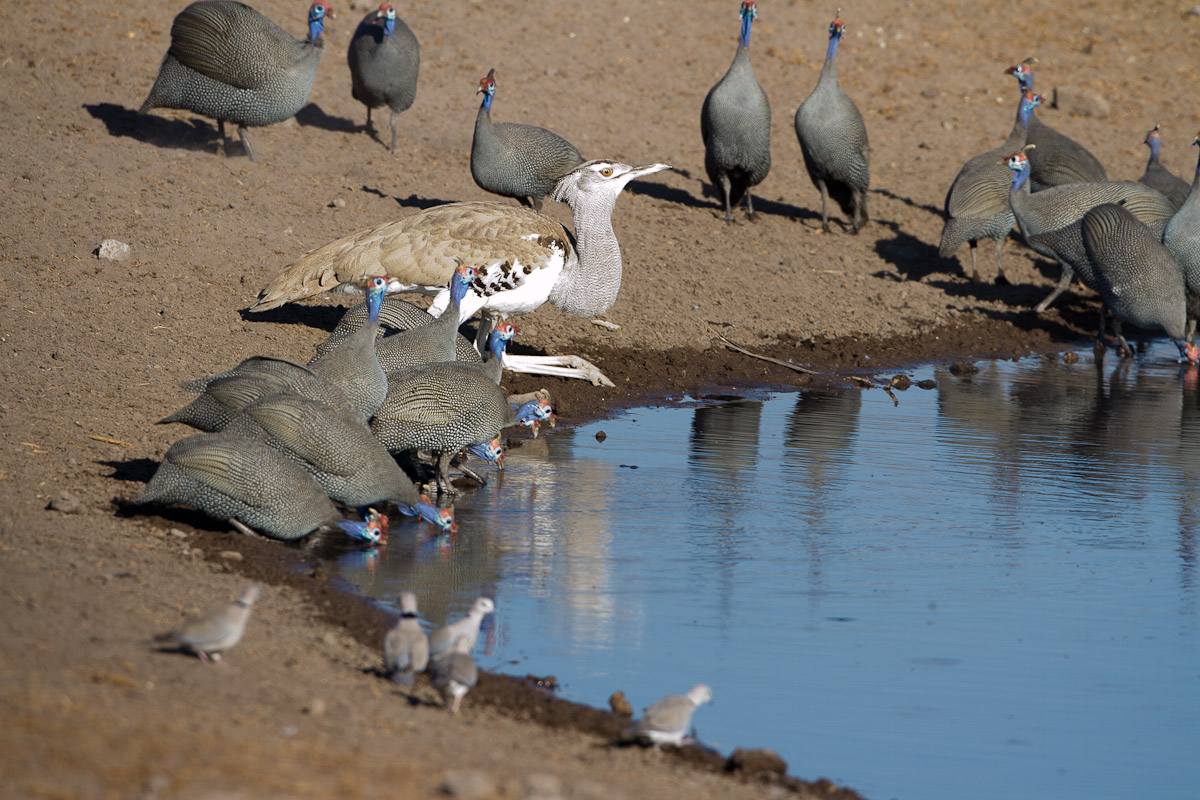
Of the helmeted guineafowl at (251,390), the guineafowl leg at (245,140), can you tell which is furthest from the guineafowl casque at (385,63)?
the helmeted guineafowl at (251,390)

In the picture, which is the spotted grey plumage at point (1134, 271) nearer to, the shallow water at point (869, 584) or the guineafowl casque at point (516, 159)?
the shallow water at point (869, 584)

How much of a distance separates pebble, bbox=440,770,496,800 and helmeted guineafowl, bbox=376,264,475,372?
3.93 meters

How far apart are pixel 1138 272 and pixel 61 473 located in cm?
755

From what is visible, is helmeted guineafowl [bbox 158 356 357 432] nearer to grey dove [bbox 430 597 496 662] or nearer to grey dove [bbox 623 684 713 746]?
grey dove [bbox 430 597 496 662]

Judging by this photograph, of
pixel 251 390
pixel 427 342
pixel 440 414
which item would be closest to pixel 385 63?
pixel 427 342

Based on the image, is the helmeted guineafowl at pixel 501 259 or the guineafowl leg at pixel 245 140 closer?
the helmeted guineafowl at pixel 501 259

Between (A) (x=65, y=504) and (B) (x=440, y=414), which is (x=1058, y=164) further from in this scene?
(A) (x=65, y=504)

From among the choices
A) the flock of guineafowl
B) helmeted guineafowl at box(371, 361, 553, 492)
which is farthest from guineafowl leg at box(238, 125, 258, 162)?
helmeted guineafowl at box(371, 361, 553, 492)

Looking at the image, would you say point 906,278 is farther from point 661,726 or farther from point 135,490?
point 661,726

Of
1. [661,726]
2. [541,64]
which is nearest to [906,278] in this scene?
[541,64]

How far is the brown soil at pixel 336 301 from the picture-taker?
3.48 metres

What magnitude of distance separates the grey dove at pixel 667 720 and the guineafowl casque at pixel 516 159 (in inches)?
267

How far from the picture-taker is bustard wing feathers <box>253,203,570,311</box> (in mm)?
7859

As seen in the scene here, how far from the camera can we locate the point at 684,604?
500cm
